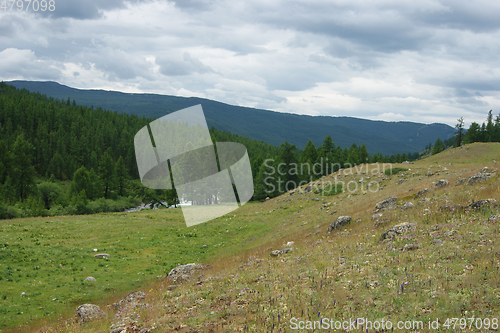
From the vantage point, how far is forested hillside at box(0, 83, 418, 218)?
5975cm

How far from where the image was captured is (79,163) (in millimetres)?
123312

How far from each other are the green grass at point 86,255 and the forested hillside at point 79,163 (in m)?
19.5

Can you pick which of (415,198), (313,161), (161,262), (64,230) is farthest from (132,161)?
(415,198)

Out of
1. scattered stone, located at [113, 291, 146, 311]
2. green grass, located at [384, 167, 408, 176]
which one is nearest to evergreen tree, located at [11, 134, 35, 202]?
scattered stone, located at [113, 291, 146, 311]

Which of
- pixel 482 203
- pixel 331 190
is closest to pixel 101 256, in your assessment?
pixel 482 203

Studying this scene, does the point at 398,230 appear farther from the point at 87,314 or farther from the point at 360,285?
the point at 87,314

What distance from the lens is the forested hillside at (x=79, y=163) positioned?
196 feet

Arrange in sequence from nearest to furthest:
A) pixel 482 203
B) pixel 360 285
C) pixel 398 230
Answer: pixel 360 285 → pixel 398 230 → pixel 482 203

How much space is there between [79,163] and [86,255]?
11823 cm

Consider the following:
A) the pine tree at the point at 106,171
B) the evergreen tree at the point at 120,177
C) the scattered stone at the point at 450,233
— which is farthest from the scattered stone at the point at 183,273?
the evergreen tree at the point at 120,177

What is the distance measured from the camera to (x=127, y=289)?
17391mm

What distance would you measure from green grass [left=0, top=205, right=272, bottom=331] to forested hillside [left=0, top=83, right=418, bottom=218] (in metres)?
19.5

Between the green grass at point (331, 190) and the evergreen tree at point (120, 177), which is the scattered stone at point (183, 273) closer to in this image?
the green grass at point (331, 190)

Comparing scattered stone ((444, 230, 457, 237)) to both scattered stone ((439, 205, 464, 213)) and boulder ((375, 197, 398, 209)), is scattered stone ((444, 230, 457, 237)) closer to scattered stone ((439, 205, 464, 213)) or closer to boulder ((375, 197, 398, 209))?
scattered stone ((439, 205, 464, 213))
